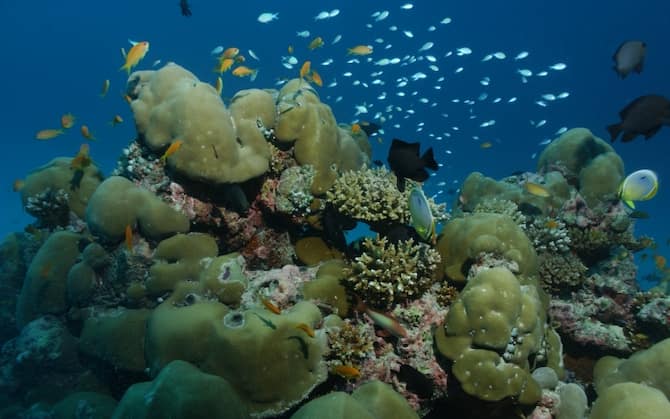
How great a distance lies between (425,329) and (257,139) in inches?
175

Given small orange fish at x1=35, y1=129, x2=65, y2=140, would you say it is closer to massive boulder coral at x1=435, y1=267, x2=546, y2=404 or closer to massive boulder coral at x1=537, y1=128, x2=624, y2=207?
massive boulder coral at x1=435, y1=267, x2=546, y2=404

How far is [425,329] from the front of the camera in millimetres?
5434

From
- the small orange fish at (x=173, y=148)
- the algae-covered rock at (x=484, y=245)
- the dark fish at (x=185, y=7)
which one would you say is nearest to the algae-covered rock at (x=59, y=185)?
the small orange fish at (x=173, y=148)

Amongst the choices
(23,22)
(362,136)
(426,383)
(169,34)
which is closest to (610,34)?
(362,136)

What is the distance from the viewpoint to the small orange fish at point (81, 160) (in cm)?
864

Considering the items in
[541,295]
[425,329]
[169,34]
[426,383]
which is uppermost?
[169,34]

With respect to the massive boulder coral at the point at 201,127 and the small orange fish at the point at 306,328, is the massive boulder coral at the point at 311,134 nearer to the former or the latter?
the massive boulder coral at the point at 201,127

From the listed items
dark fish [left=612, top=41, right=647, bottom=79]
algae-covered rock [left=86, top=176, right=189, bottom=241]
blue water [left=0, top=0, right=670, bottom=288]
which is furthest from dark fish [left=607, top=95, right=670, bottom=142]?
blue water [left=0, top=0, right=670, bottom=288]

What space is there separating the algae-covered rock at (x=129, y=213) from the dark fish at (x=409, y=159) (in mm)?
4123

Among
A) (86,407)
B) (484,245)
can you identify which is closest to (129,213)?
(86,407)

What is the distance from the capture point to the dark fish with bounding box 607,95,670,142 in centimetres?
584

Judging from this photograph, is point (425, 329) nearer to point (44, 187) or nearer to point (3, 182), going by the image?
point (44, 187)

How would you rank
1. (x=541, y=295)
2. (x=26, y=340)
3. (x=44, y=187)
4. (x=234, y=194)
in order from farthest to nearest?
(x=44, y=187)
(x=26, y=340)
(x=234, y=194)
(x=541, y=295)

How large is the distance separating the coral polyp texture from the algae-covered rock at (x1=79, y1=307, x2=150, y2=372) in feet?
0.12
